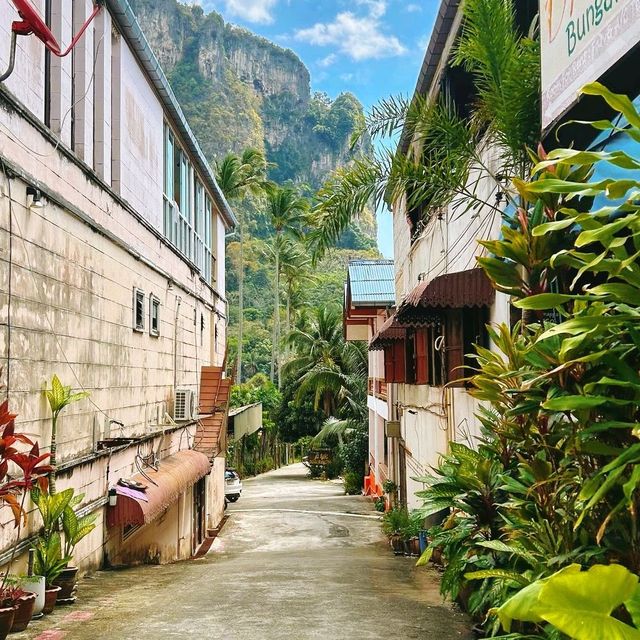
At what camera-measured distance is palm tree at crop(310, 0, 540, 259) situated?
6.56m

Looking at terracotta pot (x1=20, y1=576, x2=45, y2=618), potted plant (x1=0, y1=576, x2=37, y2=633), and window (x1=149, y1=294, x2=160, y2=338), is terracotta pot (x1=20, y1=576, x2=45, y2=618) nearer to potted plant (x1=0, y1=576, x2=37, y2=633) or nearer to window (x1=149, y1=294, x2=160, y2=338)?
potted plant (x1=0, y1=576, x2=37, y2=633)

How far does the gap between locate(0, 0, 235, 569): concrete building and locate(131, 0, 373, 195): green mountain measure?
74.2m

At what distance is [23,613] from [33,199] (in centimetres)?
389

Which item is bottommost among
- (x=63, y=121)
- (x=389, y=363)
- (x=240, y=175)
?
(x=389, y=363)

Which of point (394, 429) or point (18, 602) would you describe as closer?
point (18, 602)

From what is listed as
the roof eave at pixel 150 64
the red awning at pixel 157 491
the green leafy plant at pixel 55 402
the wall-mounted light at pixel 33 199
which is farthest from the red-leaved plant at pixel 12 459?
the roof eave at pixel 150 64

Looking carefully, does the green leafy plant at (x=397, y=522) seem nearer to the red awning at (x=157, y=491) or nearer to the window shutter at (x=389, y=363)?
the window shutter at (x=389, y=363)

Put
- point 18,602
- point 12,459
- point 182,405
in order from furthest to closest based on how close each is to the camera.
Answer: point 182,405 < point 18,602 < point 12,459

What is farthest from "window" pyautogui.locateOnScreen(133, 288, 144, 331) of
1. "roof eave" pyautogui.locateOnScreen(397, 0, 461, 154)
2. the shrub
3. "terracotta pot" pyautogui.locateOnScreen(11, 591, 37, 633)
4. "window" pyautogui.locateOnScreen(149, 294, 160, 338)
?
the shrub

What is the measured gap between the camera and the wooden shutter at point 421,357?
1238 centimetres

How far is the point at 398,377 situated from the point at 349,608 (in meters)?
7.65

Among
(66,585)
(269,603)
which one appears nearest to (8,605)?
(66,585)

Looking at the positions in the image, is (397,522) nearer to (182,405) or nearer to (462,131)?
(182,405)

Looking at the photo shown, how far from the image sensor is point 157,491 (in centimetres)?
1208
